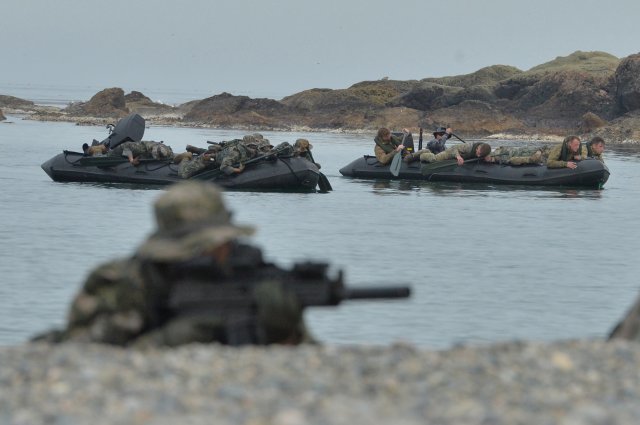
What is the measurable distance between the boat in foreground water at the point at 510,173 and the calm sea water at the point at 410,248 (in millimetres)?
293

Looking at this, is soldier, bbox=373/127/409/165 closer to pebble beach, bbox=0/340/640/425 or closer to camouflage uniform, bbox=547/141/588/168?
camouflage uniform, bbox=547/141/588/168

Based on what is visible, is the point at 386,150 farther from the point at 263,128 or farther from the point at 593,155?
the point at 263,128

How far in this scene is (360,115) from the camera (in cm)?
10181

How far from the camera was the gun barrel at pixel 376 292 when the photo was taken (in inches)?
306

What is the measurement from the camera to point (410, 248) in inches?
927

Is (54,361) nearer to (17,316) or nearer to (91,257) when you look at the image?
(17,316)

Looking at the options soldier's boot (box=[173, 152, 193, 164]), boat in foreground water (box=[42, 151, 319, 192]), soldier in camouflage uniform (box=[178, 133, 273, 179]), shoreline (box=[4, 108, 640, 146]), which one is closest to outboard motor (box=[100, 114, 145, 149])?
boat in foreground water (box=[42, 151, 319, 192])

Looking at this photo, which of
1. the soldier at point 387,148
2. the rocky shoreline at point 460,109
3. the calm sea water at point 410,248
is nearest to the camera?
the calm sea water at point 410,248

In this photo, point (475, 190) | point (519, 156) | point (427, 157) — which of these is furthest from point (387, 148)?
point (519, 156)

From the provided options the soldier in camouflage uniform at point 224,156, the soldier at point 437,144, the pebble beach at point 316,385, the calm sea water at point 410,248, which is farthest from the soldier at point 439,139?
the pebble beach at point 316,385

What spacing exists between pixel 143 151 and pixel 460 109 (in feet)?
219

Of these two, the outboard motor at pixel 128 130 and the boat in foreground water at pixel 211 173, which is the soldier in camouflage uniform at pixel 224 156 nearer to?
the boat in foreground water at pixel 211 173

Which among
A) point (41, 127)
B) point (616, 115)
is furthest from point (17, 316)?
point (616, 115)

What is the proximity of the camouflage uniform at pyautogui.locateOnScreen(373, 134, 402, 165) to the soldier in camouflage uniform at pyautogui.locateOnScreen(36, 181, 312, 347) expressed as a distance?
29475 millimetres
